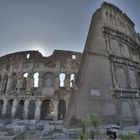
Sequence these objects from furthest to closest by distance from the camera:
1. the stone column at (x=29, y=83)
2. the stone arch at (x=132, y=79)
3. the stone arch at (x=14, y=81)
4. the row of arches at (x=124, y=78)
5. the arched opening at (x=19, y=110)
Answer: the stone arch at (x=14, y=81) < the stone column at (x=29, y=83) < the arched opening at (x=19, y=110) < the stone arch at (x=132, y=79) < the row of arches at (x=124, y=78)

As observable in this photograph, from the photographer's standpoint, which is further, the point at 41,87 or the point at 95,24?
the point at 41,87

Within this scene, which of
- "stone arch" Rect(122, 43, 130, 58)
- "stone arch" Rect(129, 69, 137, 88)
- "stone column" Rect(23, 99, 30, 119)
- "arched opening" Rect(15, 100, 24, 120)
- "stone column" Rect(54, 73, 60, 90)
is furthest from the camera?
"stone column" Rect(54, 73, 60, 90)

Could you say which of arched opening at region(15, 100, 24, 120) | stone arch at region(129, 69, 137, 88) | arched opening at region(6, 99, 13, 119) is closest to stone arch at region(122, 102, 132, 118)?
stone arch at region(129, 69, 137, 88)

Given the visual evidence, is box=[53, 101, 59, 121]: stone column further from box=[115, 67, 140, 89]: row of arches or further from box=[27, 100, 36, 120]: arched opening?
box=[115, 67, 140, 89]: row of arches

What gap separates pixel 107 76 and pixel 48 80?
434 inches

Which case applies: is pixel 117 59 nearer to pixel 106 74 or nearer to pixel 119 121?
pixel 106 74

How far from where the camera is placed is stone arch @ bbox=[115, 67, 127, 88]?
42.7 ft

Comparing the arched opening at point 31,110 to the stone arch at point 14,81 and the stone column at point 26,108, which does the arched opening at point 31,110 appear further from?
the stone arch at point 14,81

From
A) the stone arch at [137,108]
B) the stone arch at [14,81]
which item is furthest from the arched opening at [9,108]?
the stone arch at [137,108]

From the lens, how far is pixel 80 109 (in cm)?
915

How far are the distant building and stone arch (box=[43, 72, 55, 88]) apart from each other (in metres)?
9.97

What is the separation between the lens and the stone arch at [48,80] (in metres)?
20.0

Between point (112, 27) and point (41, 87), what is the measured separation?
1235 centimetres

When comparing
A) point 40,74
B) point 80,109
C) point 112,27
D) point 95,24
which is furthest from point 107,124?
point 40,74
